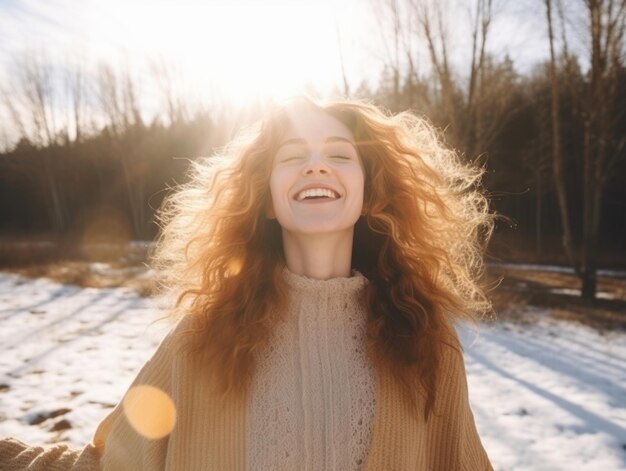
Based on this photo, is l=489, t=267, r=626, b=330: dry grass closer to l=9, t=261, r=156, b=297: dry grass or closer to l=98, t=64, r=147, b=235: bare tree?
l=9, t=261, r=156, b=297: dry grass

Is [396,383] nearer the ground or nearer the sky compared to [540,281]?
nearer the sky

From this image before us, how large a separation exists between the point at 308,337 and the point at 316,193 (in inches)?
18.2

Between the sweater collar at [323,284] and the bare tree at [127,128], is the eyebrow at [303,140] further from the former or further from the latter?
the bare tree at [127,128]

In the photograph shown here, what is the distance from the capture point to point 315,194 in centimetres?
142

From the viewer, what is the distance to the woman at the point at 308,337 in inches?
52.4

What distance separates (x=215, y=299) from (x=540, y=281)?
1165 centimetres

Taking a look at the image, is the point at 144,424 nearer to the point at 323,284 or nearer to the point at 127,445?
the point at 127,445

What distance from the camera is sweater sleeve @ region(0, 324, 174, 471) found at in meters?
1.36

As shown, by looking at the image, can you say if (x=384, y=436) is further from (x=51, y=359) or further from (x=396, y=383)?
(x=51, y=359)

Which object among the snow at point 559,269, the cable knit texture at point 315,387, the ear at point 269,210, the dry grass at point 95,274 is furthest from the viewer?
the snow at point 559,269

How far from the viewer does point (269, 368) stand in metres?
1.41

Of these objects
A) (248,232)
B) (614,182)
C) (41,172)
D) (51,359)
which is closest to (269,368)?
(248,232)

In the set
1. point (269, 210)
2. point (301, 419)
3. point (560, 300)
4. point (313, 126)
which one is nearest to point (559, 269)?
point (560, 300)

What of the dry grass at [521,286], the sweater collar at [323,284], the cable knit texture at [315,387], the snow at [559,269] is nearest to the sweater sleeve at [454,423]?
the cable knit texture at [315,387]
